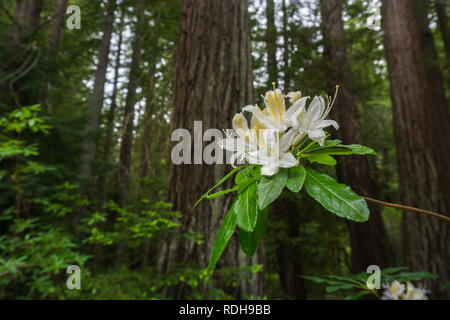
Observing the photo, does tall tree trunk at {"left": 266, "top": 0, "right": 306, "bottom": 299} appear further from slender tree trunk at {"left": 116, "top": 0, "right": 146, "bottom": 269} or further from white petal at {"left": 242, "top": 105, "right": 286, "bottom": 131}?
slender tree trunk at {"left": 116, "top": 0, "right": 146, "bottom": 269}

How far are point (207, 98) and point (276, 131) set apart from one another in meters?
1.18

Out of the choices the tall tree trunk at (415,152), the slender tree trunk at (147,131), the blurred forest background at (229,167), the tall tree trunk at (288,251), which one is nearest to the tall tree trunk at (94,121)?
the blurred forest background at (229,167)

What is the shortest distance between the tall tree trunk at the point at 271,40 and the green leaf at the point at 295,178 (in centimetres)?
61

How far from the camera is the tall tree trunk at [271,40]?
40.3 inches

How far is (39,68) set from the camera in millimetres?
3428

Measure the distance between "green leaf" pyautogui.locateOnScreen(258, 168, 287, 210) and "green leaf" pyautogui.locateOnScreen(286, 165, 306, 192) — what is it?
0.03ft

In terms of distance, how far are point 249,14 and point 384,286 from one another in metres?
1.56

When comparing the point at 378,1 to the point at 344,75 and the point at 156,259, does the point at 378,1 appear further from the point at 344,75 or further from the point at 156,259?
the point at 156,259

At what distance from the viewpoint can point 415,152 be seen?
142cm

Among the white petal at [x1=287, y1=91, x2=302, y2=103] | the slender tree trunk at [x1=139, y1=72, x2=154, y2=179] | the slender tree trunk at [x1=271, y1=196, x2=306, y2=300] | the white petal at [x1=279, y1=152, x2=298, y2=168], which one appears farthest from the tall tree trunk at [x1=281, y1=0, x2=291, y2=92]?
the slender tree trunk at [x1=271, y1=196, x2=306, y2=300]

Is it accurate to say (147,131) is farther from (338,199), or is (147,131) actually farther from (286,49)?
(338,199)

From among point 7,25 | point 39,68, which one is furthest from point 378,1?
point 7,25

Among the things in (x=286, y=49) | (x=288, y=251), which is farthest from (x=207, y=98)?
(x=288, y=251)

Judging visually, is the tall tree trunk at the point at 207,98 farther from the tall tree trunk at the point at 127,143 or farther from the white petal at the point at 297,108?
the white petal at the point at 297,108
